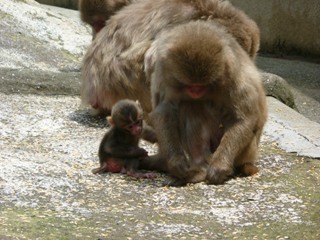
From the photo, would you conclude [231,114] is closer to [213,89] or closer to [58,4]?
[213,89]

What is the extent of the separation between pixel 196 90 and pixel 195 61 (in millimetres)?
270

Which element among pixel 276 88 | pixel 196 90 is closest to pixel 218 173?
pixel 196 90

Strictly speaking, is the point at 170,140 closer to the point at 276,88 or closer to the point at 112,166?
the point at 112,166

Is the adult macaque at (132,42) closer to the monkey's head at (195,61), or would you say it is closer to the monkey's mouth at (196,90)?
the monkey's head at (195,61)

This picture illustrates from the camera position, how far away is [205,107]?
19.8ft

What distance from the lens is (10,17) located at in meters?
11.8

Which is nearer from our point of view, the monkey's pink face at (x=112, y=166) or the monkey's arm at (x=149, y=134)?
the monkey's pink face at (x=112, y=166)

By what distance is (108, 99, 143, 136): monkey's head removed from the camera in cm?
597

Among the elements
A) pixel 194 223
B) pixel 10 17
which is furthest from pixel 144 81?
pixel 10 17

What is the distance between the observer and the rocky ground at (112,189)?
4844mm

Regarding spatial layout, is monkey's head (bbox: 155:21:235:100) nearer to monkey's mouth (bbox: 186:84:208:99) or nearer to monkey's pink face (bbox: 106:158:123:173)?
monkey's mouth (bbox: 186:84:208:99)

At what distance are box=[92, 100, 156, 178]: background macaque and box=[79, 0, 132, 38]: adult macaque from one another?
10.6ft

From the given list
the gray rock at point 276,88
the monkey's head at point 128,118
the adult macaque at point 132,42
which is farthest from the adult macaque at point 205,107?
the gray rock at point 276,88

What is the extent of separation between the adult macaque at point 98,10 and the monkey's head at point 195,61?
10.7 ft
